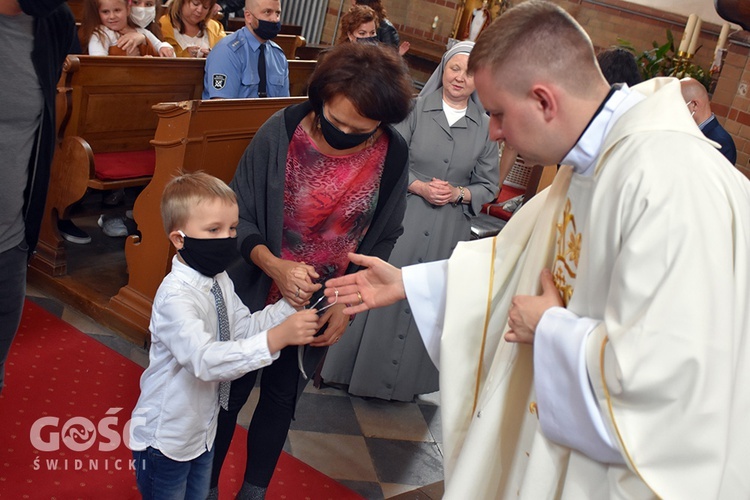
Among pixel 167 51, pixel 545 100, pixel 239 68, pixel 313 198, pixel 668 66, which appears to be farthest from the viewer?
pixel 668 66

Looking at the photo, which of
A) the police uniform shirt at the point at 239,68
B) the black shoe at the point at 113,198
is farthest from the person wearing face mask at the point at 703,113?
the black shoe at the point at 113,198

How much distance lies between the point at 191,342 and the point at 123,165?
2868 mm

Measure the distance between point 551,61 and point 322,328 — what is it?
1.42m

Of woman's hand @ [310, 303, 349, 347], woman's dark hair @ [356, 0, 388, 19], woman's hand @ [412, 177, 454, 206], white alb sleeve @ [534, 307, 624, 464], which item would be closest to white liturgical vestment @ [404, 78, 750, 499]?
white alb sleeve @ [534, 307, 624, 464]

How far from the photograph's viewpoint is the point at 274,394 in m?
2.98

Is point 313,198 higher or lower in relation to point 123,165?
higher

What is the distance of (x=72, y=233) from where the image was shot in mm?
5363

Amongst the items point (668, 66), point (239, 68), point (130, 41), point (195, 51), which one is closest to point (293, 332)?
point (239, 68)

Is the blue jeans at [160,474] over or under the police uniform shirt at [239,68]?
under

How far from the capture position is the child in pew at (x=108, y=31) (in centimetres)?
540

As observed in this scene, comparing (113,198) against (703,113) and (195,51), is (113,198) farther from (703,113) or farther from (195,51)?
(703,113)

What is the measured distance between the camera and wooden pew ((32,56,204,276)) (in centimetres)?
465

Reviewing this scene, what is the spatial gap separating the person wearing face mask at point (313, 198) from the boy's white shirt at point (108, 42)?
2918mm

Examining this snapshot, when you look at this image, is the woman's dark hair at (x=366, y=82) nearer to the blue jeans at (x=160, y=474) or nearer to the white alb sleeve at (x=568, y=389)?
the white alb sleeve at (x=568, y=389)
